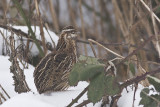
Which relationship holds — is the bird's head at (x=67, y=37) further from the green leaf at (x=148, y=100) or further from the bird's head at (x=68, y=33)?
the green leaf at (x=148, y=100)

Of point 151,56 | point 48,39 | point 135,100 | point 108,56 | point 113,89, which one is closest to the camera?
point 113,89

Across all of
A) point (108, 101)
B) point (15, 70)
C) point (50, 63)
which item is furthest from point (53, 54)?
point (108, 101)

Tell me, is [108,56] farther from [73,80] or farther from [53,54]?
[73,80]

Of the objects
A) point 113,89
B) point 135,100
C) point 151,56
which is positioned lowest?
point 151,56

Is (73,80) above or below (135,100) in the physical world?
above

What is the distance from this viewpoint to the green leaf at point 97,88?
64.5 inches

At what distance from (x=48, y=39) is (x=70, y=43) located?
993 millimetres

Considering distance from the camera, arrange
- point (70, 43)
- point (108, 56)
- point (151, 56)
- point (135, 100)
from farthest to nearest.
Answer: point (151, 56)
point (70, 43)
point (108, 56)
point (135, 100)

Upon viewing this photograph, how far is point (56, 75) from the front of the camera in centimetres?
241

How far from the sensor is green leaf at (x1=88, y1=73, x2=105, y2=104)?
1.64m

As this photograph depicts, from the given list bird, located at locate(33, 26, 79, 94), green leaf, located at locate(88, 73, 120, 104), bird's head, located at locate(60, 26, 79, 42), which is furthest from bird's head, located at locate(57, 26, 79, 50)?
green leaf, located at locate(88, 73, 120, 104)

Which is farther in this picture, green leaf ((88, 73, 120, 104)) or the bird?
the bird

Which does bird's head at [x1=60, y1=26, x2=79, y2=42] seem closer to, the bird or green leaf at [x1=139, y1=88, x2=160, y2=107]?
the bird

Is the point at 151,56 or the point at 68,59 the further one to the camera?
the point at 151,56
